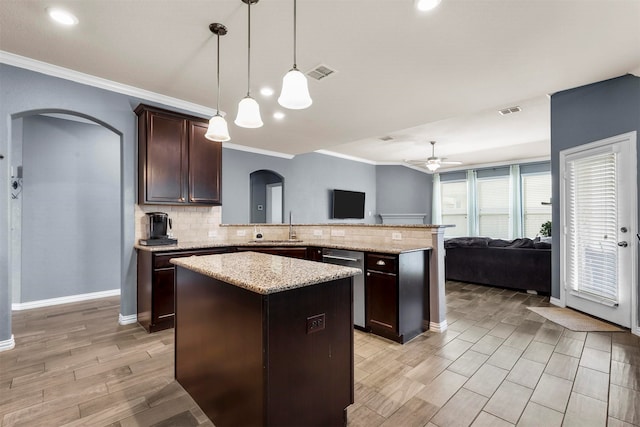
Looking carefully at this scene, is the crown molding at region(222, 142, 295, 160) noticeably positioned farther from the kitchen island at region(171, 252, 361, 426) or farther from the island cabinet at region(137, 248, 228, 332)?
the kitchen island at region(171, 252, 361, 426)

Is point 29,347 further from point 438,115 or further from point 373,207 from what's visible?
point 373,207

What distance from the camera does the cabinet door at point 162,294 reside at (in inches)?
123

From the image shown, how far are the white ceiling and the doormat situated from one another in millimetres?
2754

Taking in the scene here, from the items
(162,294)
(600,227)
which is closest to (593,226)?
(600,227)

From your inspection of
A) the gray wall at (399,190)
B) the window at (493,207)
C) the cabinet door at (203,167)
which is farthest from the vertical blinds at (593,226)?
the gray wall at (399,190)

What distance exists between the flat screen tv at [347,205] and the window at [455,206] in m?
3.34

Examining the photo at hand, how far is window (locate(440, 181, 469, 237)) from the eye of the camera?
31.6 feet

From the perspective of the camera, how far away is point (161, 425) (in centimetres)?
174

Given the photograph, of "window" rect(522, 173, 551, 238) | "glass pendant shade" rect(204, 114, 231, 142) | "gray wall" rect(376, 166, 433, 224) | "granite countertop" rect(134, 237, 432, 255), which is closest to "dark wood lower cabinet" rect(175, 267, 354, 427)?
"glass pendant shade" rect(204, 114, 231, 142)

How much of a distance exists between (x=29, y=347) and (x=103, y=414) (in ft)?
5.45

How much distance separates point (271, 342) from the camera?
1.35 metres

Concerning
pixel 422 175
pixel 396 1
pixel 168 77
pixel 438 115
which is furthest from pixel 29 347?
pixel 422 175

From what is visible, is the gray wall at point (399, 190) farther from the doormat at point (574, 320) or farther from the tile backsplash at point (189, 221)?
the tile backsplash at point (189, 221)

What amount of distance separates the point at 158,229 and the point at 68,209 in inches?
72.1
